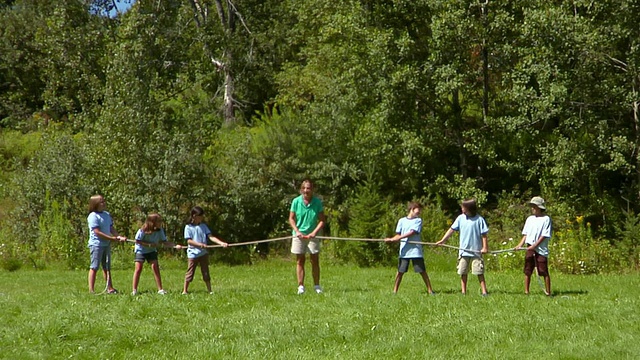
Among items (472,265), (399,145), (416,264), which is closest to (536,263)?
(472,265)

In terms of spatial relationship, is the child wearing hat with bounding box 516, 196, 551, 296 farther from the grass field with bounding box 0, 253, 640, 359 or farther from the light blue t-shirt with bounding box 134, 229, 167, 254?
the light blue t-shirt with bounding box 134, 229, 167, 254

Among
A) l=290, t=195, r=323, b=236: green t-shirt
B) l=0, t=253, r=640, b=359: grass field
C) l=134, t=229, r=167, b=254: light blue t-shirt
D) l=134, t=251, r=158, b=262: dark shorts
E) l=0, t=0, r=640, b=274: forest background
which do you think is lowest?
l=0, t=253, r=640, b=359: grass field

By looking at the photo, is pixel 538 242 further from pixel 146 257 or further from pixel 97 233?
pixel 97 233

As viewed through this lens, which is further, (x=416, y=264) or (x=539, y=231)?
(x=416, y=264)

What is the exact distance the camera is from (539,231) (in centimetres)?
1464

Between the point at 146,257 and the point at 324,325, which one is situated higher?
the point at 146,257

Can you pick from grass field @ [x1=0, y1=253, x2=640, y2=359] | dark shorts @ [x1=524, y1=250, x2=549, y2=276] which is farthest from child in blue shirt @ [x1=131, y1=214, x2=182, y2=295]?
dark shorts @ [x1=524, y1=250, x2=549, y2=276]

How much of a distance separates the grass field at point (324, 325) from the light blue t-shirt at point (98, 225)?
4.27ft

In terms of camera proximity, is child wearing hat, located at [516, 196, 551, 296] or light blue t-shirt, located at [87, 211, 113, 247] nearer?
child wearing hat, located at [516, 196, 551, 296]

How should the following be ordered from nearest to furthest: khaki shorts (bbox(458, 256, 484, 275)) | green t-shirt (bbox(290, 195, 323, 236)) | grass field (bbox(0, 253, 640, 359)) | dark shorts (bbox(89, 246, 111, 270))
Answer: grass field (bbox(0, 253, 640, 359)) → khaki shorts (bbox(458, 256, 484, 275)) → green t-shirt (bbox(290, 195, 323, 236)) → dark shorts (bbox(89, 246, 111, 270))

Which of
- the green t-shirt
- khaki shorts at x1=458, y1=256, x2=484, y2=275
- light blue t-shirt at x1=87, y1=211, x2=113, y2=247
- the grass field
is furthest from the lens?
light blue t-shirt at x1=87, y1=211, x2=113, y2=247

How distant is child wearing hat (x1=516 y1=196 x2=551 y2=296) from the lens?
14547 millimetres

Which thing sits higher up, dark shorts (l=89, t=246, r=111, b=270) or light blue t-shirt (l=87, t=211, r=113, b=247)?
light blue t-shirt (l=87, t=211, r=113, b=247)

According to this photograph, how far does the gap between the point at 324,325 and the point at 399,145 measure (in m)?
15.5
